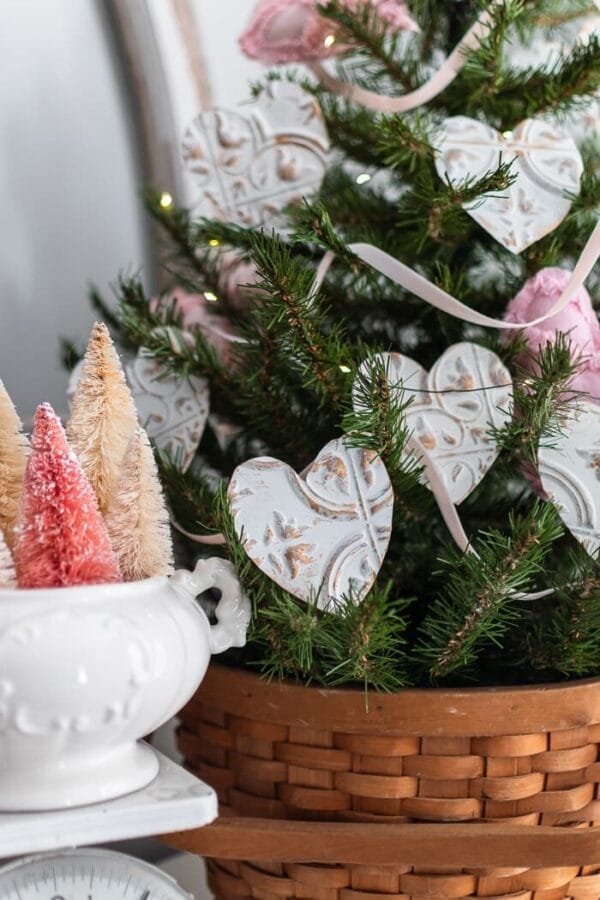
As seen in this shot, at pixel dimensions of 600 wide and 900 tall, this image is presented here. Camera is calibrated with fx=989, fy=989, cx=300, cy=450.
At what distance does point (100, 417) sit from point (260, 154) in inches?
11.2

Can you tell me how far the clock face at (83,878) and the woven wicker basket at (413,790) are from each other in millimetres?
29

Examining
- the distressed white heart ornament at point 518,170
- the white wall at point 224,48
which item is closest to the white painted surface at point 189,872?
the distressed white heart ornament at point 518,170

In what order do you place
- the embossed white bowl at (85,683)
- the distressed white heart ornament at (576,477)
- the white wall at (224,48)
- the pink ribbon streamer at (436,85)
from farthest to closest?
the white wall at (224,48)
the pink ribbon streamer at (436,85)
the distressed white heart ornament at (576,477)
the embossed white bowl at (85,683)

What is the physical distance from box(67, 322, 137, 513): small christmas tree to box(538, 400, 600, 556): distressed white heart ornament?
0.23 metres

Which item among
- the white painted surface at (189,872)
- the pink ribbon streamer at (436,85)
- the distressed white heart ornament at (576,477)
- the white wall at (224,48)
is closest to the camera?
the distressed white heart ornament at (576,477)

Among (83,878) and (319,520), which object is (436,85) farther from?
(83,878)

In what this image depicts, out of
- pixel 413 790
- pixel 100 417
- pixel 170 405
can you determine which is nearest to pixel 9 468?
pixel 100 417

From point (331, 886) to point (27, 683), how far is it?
0.23 m

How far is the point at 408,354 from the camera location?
2.30 feet

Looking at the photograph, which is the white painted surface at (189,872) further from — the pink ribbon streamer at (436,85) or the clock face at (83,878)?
the pink ribbon streamer at (436,85)

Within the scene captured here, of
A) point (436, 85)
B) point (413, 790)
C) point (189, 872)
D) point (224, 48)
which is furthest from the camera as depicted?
point (224, 48)

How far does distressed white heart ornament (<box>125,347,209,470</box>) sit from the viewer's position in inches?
26.1

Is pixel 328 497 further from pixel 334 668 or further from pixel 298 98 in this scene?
pixel 298 98

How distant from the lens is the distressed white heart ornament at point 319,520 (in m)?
0.52
